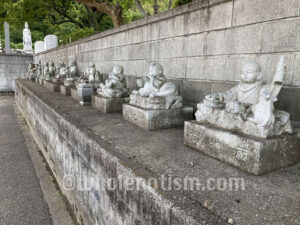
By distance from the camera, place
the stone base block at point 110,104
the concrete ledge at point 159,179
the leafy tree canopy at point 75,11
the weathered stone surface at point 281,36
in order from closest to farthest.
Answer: the concrete ledge at point 159,179, the weathered stone surface at point 281,36, the stone base block at point 110,104, the leafy tree canopy at point 75,11

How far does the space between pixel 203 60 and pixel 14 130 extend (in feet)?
27.3

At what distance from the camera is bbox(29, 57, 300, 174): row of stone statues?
2.24 metres

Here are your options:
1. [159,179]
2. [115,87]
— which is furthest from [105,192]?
[115,87]

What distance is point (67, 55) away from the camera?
1255 centimetres

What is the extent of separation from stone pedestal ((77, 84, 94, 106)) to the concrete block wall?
18.0m

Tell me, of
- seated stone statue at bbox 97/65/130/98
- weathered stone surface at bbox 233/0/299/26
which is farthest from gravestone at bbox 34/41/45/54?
weathered stone surface at bbox 233/0/299/26

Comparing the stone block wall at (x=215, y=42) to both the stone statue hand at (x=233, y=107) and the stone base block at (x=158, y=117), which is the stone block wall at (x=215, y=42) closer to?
the stone base block at (x=158, y=117)

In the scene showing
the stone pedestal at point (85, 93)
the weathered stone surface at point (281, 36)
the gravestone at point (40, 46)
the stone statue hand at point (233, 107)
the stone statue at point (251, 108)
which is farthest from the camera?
the gravestone at point (40, 46)

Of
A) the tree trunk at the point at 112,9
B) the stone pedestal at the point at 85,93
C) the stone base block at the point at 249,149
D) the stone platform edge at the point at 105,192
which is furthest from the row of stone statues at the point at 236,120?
the tree trunk at the point at 112,9

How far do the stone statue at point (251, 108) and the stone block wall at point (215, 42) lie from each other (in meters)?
0.63

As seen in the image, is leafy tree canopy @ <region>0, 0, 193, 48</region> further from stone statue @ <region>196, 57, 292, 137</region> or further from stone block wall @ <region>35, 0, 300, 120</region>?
stone statue @ <region>196, 57, 292, 137</region>

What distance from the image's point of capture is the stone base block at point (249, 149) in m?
2.17

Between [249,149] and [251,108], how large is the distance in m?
0.54

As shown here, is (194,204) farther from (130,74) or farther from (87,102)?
(130,74)
